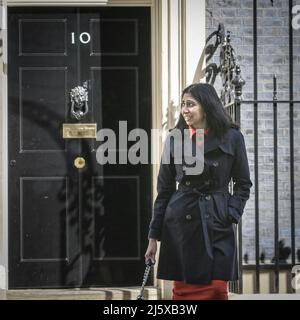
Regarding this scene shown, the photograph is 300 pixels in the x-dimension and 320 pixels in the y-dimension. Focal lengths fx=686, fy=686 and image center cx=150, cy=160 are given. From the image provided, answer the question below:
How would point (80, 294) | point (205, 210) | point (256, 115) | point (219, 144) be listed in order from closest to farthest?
point (205, 210) → point (219, 144) → point (256, 115) → point (80, 294)

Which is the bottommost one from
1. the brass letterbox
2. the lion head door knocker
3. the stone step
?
the stone step

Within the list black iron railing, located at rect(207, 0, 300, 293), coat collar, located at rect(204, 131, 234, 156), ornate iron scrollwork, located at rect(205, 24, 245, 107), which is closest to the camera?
coat collar, located at rect(204, 131, 234, 156)

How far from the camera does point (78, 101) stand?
6.43 meters

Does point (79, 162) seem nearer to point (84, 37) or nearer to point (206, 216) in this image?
point (84, 37)

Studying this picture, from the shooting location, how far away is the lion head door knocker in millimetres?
6438

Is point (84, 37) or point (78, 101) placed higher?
point (84, 37)

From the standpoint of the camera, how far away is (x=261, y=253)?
639 centimetres

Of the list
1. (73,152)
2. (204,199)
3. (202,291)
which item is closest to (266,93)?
(204,199)

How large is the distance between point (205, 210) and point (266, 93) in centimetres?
176

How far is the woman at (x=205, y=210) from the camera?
16.9 ft

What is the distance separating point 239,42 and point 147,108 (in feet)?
3.47

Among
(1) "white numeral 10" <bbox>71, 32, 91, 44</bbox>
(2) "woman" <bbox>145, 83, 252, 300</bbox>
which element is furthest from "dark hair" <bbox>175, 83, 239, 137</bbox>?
(1) "white numeral 10" <bbox>71, 32, 91, 44</bbox>

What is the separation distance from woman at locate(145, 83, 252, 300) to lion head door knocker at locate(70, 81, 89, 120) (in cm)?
136

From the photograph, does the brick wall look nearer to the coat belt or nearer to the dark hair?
the dark hair
